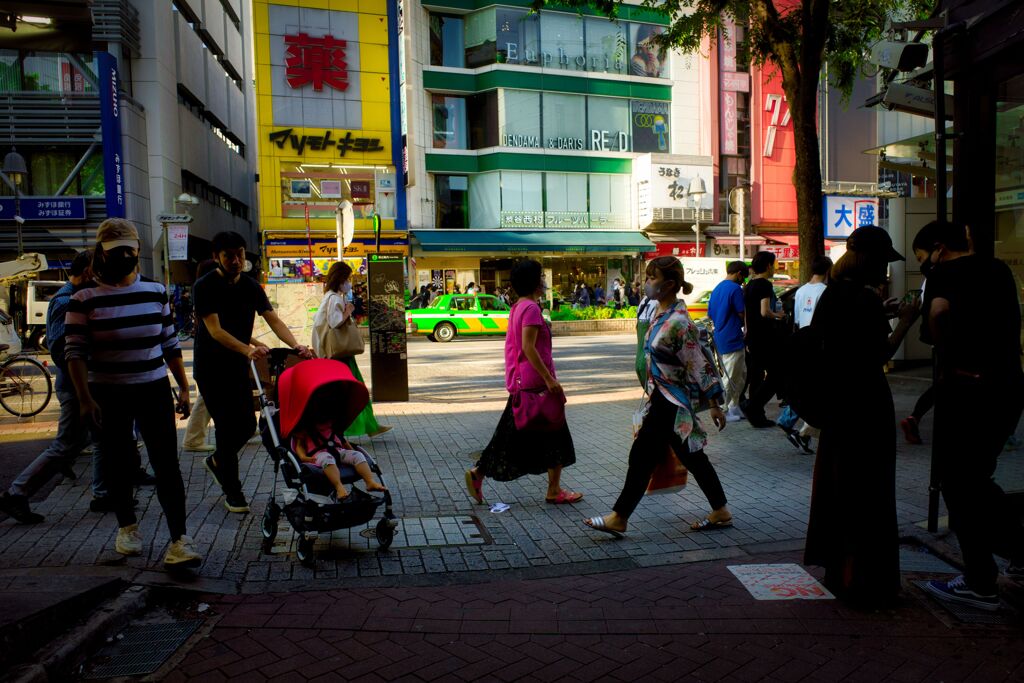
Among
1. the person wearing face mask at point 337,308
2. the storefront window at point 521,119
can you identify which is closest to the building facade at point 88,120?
the storefront window at point 521,119

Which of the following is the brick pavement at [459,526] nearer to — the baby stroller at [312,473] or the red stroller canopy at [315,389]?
the baby stroller at [312,473]

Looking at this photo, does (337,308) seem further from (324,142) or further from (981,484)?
(324,142)

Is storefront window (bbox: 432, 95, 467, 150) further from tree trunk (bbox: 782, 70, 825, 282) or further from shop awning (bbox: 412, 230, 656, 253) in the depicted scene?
tree trunk (bbox: 782, 70, 825, 282)

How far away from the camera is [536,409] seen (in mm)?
5582

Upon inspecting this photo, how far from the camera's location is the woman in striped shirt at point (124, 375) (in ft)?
14.3

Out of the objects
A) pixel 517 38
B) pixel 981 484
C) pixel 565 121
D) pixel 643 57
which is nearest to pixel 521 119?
pixel 565 121

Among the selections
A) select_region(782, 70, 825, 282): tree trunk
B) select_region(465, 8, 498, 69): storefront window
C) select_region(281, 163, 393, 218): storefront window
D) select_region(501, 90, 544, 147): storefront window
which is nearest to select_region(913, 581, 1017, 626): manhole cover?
select_region(782, 70, 825, 282): tree trunk

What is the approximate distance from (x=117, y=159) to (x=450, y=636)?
27.8 meters

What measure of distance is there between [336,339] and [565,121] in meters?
31.4

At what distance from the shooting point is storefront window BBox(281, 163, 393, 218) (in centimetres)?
3359

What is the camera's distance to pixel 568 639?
12.0 feet

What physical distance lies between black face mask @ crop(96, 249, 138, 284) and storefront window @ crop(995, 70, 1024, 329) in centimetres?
711

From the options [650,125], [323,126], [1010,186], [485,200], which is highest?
[650,125]

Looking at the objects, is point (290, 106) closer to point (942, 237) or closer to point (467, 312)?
point (467, 312)
